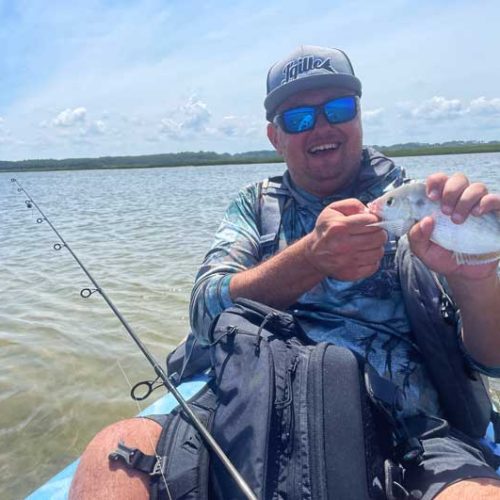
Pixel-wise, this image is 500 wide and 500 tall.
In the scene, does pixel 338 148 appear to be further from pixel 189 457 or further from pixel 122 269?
pixel 122 269

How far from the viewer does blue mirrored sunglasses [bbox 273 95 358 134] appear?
3.08 metres

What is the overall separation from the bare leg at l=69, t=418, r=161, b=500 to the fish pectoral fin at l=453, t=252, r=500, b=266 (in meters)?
1.73

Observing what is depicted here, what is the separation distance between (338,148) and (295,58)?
0.63m

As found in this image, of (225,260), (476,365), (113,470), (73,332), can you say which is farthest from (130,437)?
(73,332)

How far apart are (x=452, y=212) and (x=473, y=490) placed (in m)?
1.12

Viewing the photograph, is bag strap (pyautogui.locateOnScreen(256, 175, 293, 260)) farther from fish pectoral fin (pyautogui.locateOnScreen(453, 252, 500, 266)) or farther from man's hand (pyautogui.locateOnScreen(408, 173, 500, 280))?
fish pectoral fin (pyautogui.locateOnScreen(453, 252, 500, 266))

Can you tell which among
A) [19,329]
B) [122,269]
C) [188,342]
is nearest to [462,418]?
[188,342]

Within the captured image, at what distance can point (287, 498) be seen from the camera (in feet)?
6.34

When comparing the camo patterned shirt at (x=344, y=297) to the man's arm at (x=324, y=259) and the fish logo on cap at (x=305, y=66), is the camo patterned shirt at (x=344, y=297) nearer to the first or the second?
the man's arm at (x=324, y=259)

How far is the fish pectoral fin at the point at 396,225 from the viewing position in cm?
216

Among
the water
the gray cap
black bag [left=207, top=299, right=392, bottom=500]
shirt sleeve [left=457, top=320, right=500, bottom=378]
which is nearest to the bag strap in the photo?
the gray cap

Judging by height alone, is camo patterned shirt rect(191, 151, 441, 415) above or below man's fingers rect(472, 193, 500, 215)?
below

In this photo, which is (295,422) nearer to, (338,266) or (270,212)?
(338,266)

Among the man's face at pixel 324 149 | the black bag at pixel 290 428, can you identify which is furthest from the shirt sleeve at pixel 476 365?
the man's face at pixel 324 149
